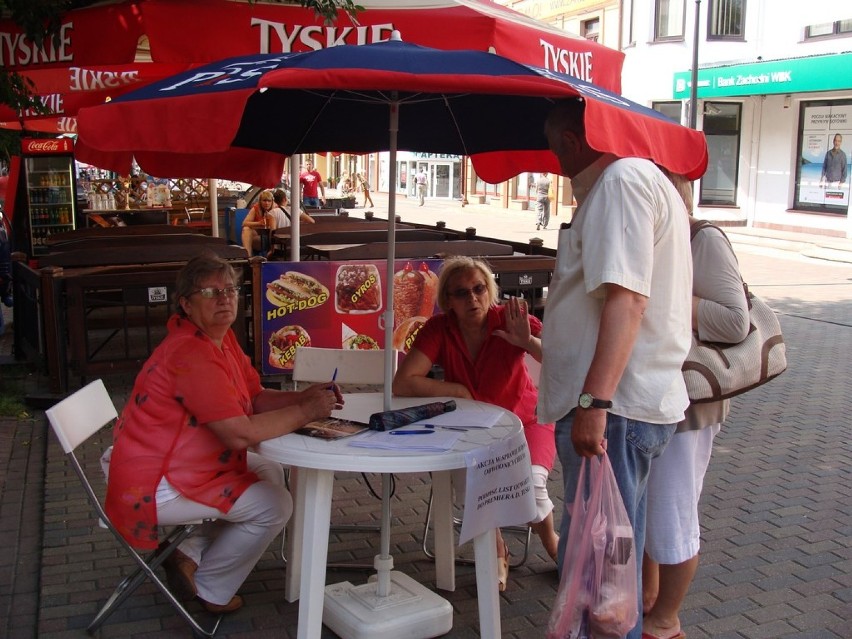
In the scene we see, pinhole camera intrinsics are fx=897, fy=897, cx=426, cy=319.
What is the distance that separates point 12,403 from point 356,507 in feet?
10.8

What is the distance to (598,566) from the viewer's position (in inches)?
104

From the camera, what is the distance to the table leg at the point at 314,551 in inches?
120

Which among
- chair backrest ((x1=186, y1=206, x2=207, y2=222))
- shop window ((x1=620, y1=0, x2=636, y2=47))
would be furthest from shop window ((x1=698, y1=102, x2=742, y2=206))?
chair backrest ((x1=186, y1=206, x2=207, y2=222))

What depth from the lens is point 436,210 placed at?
113 feet

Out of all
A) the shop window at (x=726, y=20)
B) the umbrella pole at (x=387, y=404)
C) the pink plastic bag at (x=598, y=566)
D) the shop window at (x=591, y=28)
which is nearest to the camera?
the pink plastic bag at (x=598, y=566)

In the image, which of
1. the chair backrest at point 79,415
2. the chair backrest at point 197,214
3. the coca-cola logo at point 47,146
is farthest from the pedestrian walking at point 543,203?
the chair backrest at point 79,415

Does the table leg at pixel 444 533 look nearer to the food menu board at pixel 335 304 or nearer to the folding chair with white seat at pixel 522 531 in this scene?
the folding chair with white seat at pixel 522 531

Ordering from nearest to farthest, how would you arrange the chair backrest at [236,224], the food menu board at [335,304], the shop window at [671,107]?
the food menu board at [335,304]
the chair backrest at [236,224]
the shop window at [671,107]

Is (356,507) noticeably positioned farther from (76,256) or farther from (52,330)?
(76,256)

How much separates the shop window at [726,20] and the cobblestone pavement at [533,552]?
20.5 metres

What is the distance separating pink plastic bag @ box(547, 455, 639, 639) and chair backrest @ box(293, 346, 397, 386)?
5.46 feet

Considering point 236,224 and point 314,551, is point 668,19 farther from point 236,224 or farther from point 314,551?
point 314,551

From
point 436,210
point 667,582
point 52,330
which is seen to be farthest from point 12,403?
point 436,210

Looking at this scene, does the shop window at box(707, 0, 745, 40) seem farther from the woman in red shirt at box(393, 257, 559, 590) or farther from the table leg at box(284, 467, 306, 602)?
the table leg at box(284, 467, 306, 602)
